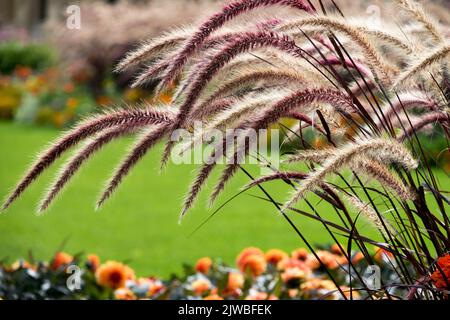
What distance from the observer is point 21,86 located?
14.7 metres

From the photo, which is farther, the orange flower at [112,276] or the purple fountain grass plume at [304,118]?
the orange flower at [112,276]

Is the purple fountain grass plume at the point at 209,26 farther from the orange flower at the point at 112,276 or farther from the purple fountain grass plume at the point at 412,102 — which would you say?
the orange flower at the point at 112,276

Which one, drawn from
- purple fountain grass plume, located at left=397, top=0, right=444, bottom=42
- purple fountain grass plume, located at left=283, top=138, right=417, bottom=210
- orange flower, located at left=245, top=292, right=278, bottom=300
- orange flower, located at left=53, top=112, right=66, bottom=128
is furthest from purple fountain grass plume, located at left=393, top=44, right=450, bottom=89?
orange flower, located at left=53, top=112, right=66, bottom=128

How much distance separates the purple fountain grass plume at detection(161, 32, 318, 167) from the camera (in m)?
1.80

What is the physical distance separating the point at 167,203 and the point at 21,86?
7679 millimetres

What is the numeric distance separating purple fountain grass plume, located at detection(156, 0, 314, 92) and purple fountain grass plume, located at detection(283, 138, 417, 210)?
14.6 inches

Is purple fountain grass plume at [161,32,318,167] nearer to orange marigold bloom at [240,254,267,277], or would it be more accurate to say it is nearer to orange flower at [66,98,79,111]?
orange marigold bloom at [240,254,267,277]

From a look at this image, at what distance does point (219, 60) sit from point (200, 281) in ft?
5.59

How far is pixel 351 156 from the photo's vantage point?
1.72 metres

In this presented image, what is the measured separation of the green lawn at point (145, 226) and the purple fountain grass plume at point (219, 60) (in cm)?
315

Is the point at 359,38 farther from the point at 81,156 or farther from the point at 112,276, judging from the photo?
the point at 112,276

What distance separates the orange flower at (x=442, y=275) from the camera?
6.31ft

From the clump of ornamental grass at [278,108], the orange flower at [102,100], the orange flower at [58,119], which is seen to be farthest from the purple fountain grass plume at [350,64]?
the orange flower at [102,100]

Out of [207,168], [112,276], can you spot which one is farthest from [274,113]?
[112,276]
